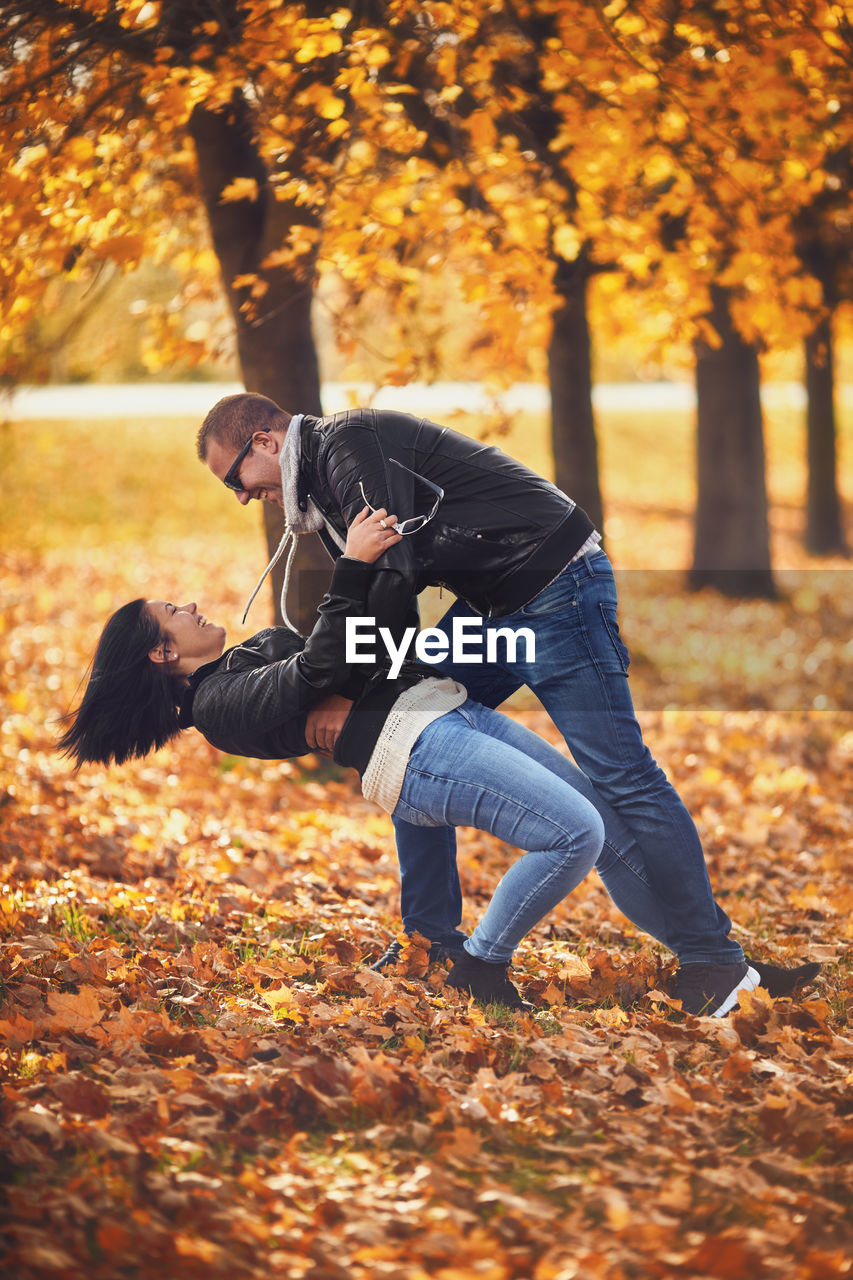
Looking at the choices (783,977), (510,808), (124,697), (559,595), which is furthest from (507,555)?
(783,977)

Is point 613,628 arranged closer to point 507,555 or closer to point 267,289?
point 507,555

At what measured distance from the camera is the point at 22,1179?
8.98 feet

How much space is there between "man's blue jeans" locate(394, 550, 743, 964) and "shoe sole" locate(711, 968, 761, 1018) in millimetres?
72

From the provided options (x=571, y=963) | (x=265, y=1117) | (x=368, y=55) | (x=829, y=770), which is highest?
(x=368, y=55)

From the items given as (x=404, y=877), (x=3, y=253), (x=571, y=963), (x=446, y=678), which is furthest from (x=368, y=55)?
(x=571, y=963)

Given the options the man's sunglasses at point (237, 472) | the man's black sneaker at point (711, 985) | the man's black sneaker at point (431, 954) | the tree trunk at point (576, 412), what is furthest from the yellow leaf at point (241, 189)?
the tree trunk at point (576, 412)

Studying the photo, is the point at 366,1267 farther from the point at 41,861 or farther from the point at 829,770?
the point at 829,770

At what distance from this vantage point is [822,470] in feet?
54.9

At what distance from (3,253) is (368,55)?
6.37 feet

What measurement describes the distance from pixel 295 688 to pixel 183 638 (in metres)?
0.59

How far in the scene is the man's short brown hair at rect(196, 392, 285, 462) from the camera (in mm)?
3680

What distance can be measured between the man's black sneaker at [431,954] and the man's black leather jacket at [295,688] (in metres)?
0.91

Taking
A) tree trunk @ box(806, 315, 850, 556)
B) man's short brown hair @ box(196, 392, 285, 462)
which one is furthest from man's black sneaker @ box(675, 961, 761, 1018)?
tree trunk @ box(806, 315, 850, 556)

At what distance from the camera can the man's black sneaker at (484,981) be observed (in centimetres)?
367
